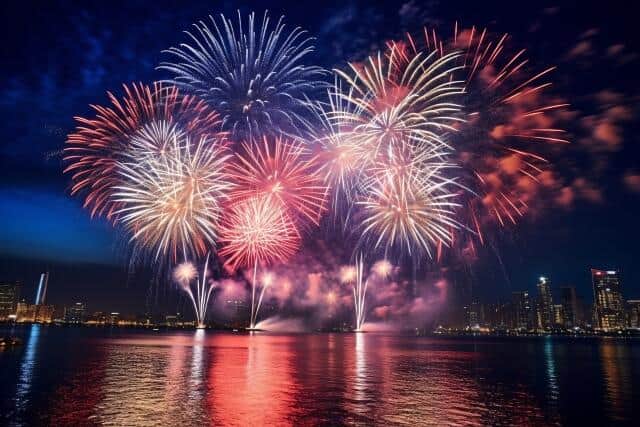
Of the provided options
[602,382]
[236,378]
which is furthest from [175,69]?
[602,382]

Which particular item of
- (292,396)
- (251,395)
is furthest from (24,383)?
(292,396)

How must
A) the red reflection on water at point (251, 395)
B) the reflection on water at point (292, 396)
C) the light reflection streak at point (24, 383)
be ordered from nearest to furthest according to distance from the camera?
the red reflection on water at point (251, 395)
the reflection on water at point (292, 396)
the light reflection streak at point (24, 383)

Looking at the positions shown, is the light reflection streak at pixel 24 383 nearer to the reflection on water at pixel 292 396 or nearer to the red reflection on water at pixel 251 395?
the reflection on water at pixel 292 396

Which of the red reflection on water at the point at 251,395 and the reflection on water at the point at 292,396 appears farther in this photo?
the reflection on water at the point at 292,396

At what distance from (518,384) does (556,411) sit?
12.1 meters

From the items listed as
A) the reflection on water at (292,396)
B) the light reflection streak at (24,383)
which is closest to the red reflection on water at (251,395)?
the reflection on water at (292,396)

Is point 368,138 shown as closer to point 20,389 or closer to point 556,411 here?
point 556,411

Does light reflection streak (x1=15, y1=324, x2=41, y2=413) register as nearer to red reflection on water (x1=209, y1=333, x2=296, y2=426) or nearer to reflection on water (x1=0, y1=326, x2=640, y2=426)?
reflection on water (x1=0, y1=326, x2=640, y2=426)

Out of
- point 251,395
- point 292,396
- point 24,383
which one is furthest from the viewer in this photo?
point 24,383

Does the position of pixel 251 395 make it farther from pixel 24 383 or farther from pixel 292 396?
pixel 24 383

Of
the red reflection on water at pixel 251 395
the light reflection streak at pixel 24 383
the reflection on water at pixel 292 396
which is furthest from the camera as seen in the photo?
the light reflection streak at pixel 24 383

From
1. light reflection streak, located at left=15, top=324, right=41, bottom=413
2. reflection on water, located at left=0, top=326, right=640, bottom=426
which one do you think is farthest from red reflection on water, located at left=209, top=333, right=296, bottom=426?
light reflection streak, located at left=15, top=324, right=41, bottom=413

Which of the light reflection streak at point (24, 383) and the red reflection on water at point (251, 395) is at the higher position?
the red reflection on water at point (251, 395)

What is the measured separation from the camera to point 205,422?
1920 centimetres
